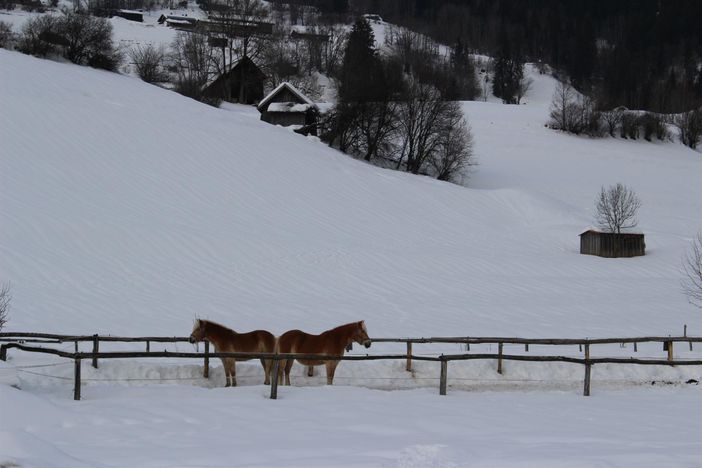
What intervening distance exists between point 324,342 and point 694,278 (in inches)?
863

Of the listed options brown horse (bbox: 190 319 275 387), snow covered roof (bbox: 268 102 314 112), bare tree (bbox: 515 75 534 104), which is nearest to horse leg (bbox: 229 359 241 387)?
brown horse (bbox: 190 319 275 387)

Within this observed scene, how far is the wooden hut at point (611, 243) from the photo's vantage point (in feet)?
118

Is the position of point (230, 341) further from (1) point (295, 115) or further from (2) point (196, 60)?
(2) point (196, 60)

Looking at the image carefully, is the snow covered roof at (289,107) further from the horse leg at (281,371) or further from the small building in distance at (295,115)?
the horse leg at (281,371)

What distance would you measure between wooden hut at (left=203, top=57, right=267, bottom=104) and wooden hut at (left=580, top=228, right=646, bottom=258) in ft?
118

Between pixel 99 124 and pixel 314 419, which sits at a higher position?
pixel 99 124

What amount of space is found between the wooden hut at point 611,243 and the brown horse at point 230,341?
2563 cm

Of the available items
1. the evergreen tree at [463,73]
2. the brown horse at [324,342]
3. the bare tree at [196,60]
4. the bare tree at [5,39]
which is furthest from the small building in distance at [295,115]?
the evergreen tree at [463,73]

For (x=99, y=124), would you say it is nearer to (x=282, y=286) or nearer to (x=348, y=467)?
(x=282, y=286)

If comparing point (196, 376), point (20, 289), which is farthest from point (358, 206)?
point (196, 376)

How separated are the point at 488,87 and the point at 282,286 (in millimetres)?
94589

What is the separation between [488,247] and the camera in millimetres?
35125

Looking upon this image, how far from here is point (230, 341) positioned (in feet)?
43.9

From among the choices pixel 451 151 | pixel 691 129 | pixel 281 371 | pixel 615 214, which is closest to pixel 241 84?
pixel 451 151
